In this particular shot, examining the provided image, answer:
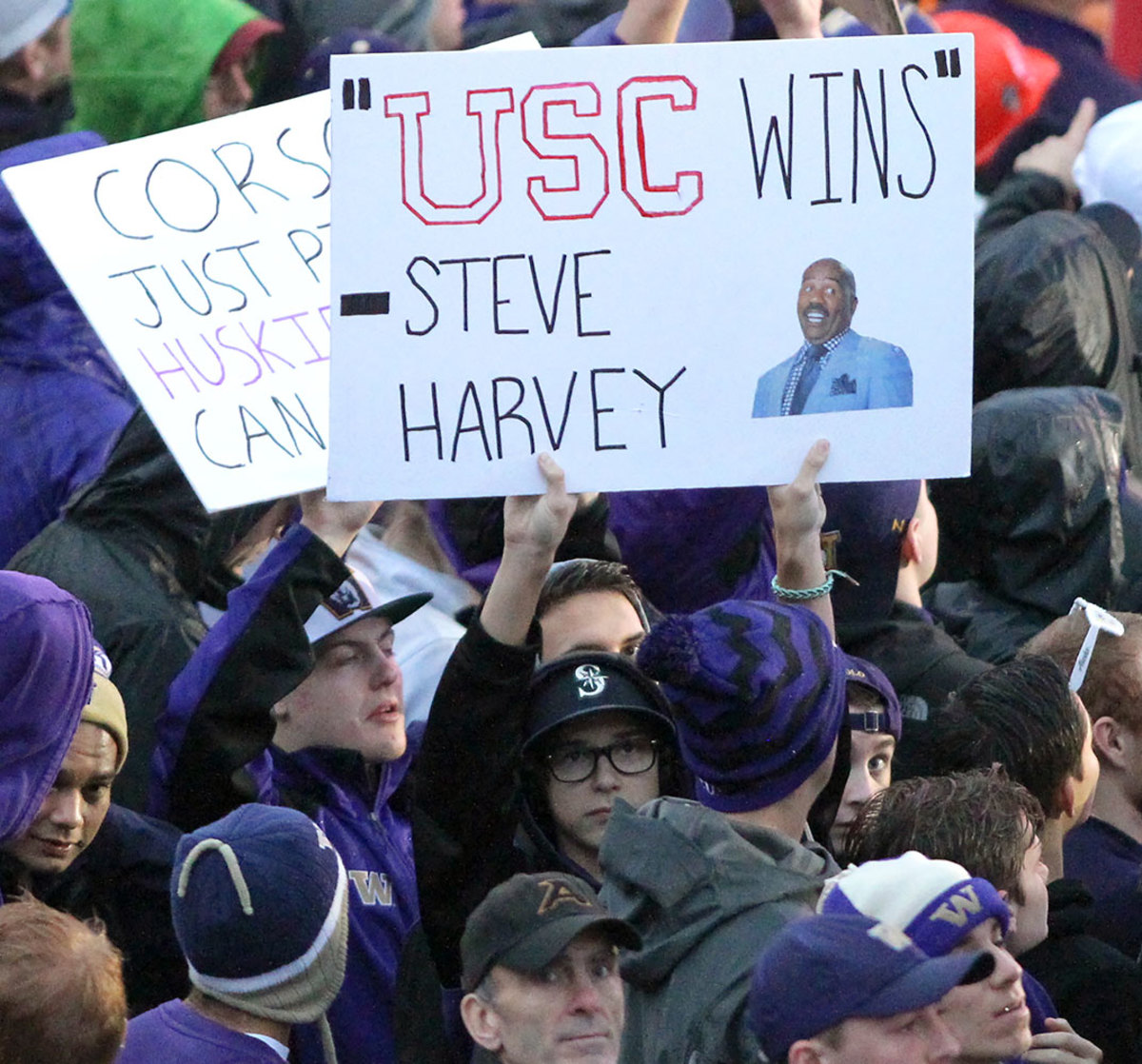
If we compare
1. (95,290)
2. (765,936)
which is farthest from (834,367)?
(95,290)

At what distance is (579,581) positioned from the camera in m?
4.00

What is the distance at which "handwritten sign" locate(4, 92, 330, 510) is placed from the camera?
378 cm

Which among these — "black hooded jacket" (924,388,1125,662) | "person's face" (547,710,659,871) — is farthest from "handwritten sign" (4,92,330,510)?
"black hooded jacket" (924,388,1125,662)

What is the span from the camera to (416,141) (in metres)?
3.50

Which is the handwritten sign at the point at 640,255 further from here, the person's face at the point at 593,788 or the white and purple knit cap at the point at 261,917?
the white and purple knit cap at the point at 261,917

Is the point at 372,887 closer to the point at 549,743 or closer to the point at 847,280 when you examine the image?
the point at 549,743

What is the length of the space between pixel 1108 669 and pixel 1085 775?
0.38m

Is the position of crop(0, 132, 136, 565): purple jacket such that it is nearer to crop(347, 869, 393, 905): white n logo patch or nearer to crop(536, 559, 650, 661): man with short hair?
crop(536, 559, 650, 661): man with short hair

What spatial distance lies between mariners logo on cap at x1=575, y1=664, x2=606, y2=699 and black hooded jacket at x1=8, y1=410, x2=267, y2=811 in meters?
0.79

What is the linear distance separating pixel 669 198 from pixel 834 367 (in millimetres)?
377

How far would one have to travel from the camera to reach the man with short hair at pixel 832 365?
11.3ft

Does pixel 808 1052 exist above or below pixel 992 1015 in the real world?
above

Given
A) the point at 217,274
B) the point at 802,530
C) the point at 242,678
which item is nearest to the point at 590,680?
the point at 802,530

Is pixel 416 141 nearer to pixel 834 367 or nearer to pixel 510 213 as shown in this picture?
pixel 510 213
